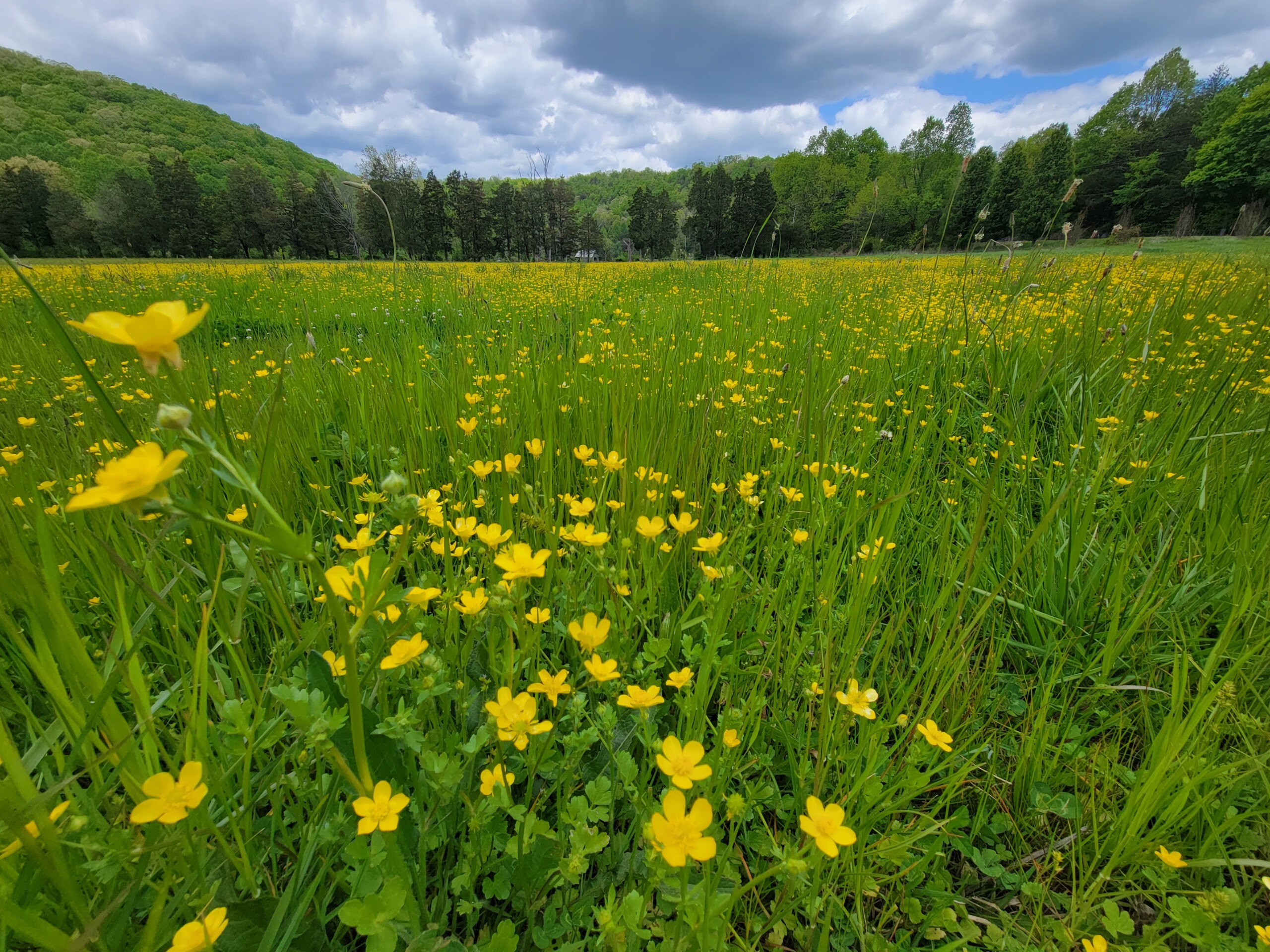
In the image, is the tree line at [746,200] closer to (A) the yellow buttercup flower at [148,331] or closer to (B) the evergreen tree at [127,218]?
(B) the evergreen tree at [127,218]

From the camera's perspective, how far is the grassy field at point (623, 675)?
74 cm

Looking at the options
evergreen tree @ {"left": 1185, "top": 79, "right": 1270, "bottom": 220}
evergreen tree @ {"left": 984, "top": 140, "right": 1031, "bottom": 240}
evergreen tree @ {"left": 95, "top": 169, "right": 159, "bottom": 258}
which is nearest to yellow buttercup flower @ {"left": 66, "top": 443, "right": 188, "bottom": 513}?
evergreen tree @ {"left": 984, "top": 140, "right": 1031, "bottom": 240}

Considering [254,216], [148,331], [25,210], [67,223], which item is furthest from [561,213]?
[25,210]

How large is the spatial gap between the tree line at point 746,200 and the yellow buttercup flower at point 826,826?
2894 mm

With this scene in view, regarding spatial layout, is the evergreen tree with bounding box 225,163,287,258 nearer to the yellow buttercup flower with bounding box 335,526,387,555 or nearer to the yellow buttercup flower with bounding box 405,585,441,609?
the yellow buttercup flower with bounding box 335,526,387,555

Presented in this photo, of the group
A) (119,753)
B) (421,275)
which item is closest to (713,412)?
(119,753)

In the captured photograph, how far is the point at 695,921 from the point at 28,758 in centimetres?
105

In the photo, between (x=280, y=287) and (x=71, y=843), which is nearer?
(x=71, y=843)

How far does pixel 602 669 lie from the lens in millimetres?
826

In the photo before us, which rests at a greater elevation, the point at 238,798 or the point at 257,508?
the point at 257,508

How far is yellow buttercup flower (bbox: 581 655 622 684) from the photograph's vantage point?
0.82 m

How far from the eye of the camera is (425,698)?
84 centimetres

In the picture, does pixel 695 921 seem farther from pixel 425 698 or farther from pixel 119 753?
pixel 119 753

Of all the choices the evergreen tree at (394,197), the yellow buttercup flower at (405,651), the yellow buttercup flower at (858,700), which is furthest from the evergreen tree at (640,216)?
the yellow buttercup flower at (405,651)
